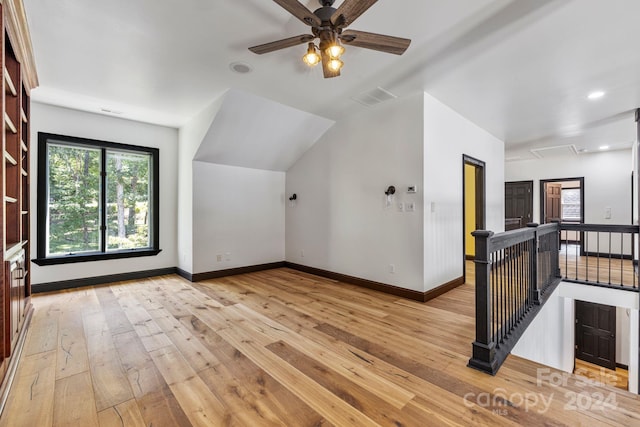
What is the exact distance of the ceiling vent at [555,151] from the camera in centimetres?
648

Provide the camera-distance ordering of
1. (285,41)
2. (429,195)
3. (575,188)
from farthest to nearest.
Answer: (575,188) → (429,195) → (285,41)

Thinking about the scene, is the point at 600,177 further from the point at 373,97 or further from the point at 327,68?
the point at 327,68

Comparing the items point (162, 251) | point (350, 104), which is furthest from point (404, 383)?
point (162, 251)

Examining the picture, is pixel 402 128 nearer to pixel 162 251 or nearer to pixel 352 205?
pixel 352 205

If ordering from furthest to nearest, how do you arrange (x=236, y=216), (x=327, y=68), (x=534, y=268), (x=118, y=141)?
1. (x=236, y=216)
2. (x=118, y=141)
3. (x=534, y=268)
4. (x=327, y=68)

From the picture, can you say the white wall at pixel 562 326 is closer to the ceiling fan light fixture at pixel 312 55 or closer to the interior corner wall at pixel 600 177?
Result: the interior corner wall at pixel 600 177

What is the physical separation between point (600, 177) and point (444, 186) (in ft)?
18.6

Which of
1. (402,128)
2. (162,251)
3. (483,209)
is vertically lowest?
(162,251)

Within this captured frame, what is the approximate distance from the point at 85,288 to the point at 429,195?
5247 mm

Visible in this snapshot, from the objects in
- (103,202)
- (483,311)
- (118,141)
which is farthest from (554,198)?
(103,202)

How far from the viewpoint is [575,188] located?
1052 cm

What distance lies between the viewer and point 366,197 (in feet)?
14.5

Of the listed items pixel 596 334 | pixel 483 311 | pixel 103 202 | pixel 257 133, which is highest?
pixel 257 133

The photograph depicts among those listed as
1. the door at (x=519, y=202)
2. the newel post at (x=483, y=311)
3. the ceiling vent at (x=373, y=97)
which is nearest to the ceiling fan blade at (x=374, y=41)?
the ceiling vent at (x=373, y=97)
